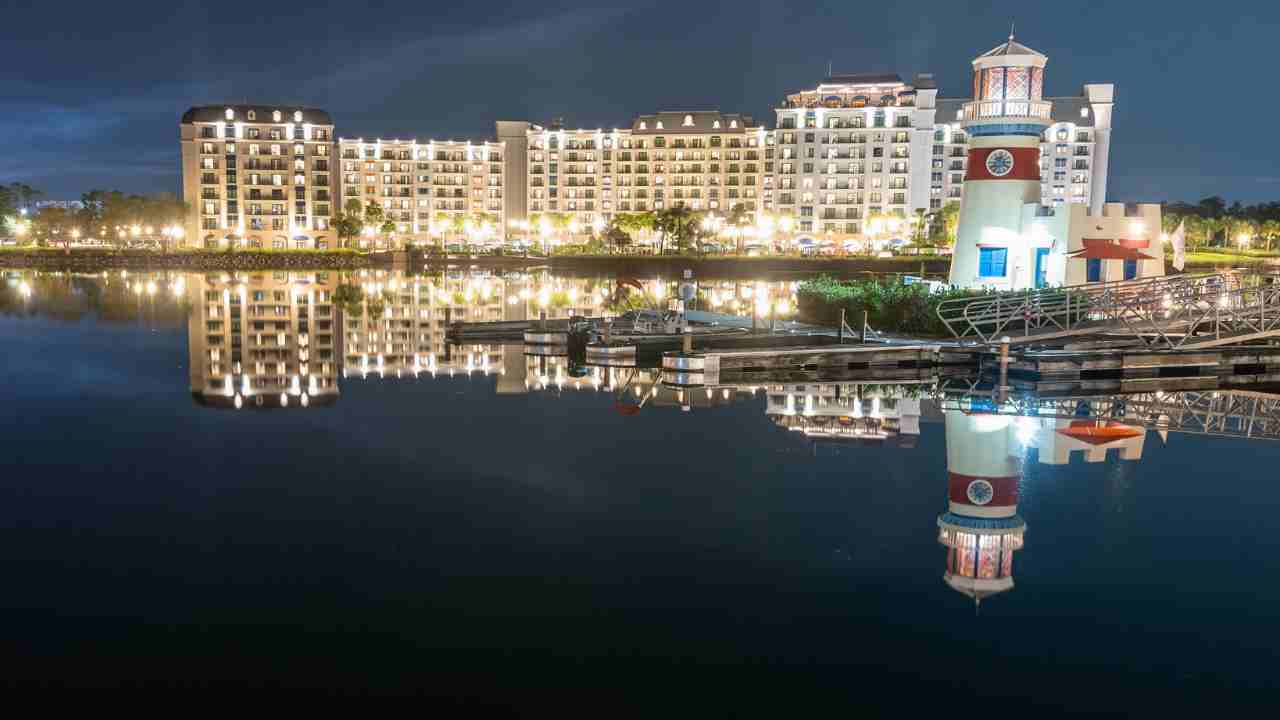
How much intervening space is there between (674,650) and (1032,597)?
469cm

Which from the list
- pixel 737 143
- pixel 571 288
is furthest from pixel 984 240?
pixel 737 143

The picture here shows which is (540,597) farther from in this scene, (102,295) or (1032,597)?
(102,295)

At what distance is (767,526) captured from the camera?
15.3 m

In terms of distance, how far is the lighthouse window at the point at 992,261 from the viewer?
132 feet

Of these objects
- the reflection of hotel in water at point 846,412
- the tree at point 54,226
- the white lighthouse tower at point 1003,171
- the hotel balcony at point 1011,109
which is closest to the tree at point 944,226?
the white lighthouse tower at point 1003,171

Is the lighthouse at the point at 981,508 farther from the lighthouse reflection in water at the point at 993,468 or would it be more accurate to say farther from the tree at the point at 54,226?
the tree at the point at 54,226

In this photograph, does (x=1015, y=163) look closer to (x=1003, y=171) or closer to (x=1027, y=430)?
(x=1003, y=171)

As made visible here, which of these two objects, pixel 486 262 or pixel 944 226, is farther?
pixel 944 226

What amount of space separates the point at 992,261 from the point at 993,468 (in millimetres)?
23423

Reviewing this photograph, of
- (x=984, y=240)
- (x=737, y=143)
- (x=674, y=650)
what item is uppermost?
(x=737, y=143)

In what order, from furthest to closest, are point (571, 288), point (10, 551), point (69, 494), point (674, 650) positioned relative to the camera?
point (571, 288) < point (69, 494) < point (10, 551) < point (674, 650)

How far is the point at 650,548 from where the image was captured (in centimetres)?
1420

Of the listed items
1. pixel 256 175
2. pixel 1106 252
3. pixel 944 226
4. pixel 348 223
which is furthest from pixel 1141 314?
pixel 256 175

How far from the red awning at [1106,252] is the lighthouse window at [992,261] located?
2.50 metres
